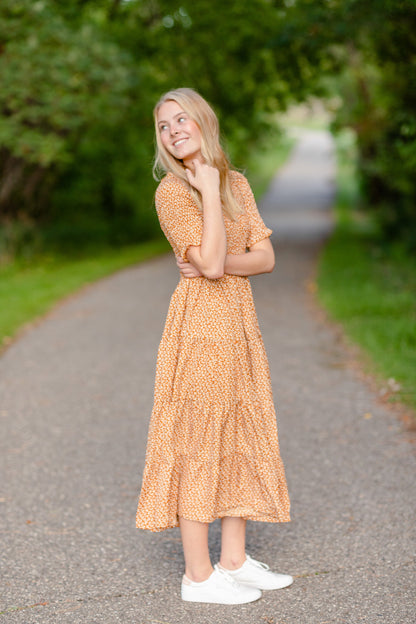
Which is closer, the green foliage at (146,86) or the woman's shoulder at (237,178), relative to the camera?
the woman's shoulder at (237,178)

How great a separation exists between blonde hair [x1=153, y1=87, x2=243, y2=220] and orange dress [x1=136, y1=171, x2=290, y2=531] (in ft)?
Answer: 0.14

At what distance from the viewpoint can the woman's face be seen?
2.98m

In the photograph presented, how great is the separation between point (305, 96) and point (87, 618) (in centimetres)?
1916

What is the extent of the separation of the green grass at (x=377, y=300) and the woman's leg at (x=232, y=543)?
290 cm

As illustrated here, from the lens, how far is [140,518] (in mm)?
3137

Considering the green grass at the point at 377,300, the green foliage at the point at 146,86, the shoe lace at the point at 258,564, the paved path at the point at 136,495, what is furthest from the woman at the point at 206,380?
the green foliage at the point at 146,86

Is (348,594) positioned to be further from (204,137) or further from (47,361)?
(47,361)

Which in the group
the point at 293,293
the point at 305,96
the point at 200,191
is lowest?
the point at 293,293

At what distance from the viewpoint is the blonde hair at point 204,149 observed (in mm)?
2969

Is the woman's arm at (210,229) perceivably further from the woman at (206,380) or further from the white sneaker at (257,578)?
the white sneaker at (257,578)

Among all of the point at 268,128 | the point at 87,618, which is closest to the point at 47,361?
the point at 87,618

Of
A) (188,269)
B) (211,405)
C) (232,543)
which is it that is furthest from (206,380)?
(232,543)

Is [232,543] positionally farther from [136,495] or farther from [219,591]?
[136,495]

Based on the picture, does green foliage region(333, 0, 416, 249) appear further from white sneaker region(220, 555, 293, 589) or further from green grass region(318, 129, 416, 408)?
white sneaker region(220, 555, 293, 589)
